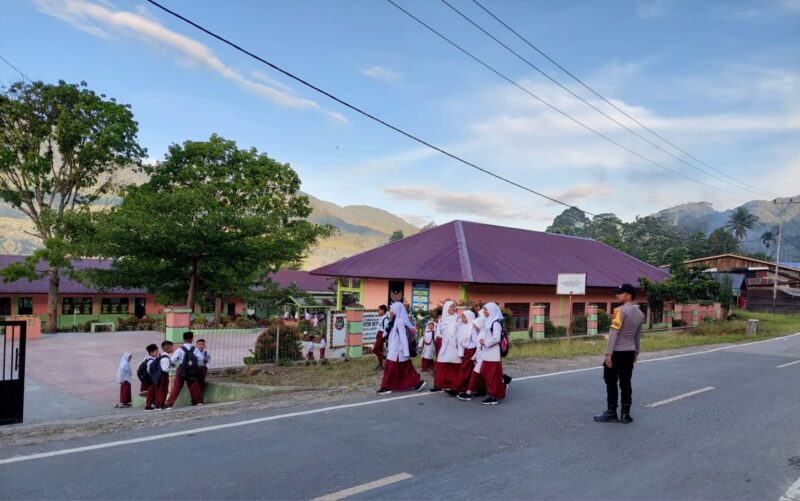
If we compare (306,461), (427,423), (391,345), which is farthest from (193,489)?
(391,345)

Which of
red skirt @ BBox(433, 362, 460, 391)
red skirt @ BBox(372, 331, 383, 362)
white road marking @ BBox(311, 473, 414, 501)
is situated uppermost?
red skirt @ BBox(372, 331, 383, 362)

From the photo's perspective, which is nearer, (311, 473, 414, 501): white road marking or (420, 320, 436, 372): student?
(311, 473, 414, 501): white road marking

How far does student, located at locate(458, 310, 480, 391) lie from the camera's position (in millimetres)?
9469

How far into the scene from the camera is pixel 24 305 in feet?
136

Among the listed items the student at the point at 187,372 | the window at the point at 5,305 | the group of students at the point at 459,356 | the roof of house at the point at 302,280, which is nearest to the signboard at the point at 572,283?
the group of students at the point at 459,356

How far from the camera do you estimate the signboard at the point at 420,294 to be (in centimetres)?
2698

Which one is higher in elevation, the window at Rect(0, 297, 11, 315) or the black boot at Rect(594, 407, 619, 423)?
the black boot at Rect(594, 407, 619, 423)

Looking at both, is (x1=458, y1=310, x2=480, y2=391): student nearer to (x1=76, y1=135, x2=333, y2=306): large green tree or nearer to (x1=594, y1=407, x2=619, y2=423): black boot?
(x1=594, y1=407, x2=619, y2=423): black boot

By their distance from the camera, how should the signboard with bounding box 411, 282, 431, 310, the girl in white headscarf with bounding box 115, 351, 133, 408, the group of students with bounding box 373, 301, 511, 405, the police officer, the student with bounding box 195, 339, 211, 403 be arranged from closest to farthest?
the police officer
the group of students with bounding box 373, 301, 511, 405
the student with bounding box 195, 339, 211, 403
the girl in white headscarf with bounding box 115, 351, 133, 408
the signboard with bounding box 411, 282, 431, 310

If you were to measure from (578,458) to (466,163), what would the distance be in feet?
39.4

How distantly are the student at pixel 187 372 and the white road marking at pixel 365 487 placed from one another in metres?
7.55

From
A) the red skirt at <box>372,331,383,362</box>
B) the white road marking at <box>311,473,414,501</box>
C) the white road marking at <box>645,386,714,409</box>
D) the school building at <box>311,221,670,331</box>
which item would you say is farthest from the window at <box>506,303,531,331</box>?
the white road marking at <box>311,473,414,501</box>

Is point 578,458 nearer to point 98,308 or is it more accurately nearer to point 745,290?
point 98,308

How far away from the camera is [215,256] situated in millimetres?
23438
